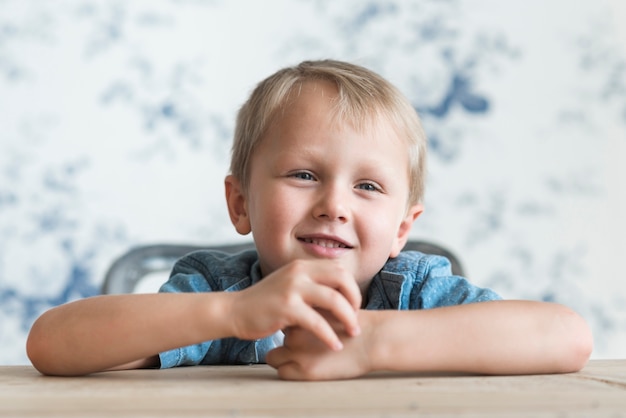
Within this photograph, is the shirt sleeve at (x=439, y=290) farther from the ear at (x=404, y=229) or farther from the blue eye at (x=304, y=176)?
the blue eye at (x=304, y=176)

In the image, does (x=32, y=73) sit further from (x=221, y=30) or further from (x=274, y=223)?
(x=274, y=223)

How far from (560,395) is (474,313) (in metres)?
0.20

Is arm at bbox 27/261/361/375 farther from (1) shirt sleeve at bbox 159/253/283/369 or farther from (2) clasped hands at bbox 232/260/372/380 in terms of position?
(1) shirt sleeve at bbox 159/253/283/369

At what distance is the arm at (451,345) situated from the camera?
746 millimetres

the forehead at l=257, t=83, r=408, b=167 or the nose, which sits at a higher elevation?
the forehead at l=257, t=83, r=408, b=167

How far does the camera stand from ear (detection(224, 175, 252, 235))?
122cm

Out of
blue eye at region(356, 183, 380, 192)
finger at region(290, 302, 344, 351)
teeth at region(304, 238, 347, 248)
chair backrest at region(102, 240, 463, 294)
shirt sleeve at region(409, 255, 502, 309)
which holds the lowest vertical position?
chair backrest at region(102, 240, 463, 294)

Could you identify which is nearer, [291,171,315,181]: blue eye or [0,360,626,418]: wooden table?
[0,360,626,418]: wooden table

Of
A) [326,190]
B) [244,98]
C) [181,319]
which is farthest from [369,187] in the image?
[244,98]

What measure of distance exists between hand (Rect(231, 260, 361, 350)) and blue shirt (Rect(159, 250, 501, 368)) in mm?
319

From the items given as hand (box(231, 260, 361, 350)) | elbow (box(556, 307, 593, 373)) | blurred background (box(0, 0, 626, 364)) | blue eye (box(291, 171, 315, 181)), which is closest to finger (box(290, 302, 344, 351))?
hand (box(231, 260, 361, 350))

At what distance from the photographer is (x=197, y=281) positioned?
1181 millimetres

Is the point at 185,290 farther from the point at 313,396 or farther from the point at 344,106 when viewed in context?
the point at 313,396

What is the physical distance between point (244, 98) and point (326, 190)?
175cm
